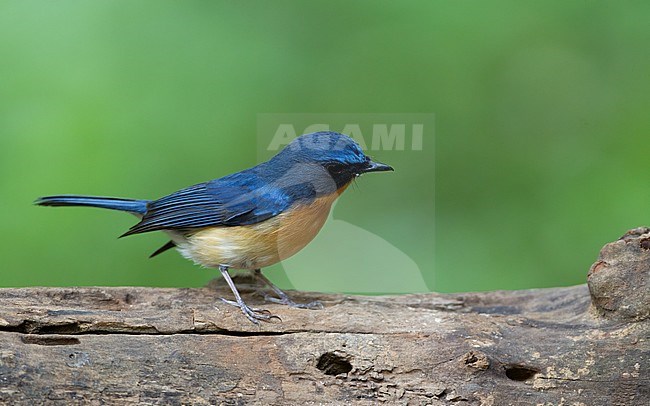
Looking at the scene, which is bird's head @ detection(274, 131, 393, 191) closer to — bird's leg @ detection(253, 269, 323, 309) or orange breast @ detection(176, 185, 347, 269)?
orange breast @ detection(176, 185, 347, 269)

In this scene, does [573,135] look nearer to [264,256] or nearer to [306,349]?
[264,256]

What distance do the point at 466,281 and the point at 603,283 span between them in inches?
76.7

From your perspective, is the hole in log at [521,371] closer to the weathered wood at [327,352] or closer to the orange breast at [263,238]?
the weathered wood at [327,352]

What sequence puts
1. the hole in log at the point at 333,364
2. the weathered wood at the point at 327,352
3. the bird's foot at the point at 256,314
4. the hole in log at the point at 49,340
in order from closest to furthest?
the weathered wood at the point at 327,352, the hole in log at the point at 49,340, the hole in log at the point at 333,364, the bird's foot at the point at 256,314

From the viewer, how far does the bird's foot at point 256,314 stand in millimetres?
4543

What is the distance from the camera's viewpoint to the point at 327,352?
13.9 ft

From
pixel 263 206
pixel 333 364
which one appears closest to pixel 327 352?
pixel 333 364

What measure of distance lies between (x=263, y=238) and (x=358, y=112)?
1914 mm

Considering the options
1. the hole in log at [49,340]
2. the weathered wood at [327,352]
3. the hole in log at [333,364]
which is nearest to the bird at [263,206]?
the weathered wood at [327,352]

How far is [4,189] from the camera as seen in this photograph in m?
5.87

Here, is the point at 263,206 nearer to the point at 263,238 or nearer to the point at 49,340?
the point at 263,238

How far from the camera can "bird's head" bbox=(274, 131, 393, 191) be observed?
499 cm

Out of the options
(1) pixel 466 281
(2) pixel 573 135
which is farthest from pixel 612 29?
(1) pixel 466 281

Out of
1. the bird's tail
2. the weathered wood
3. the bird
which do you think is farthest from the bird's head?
the bird's tail
